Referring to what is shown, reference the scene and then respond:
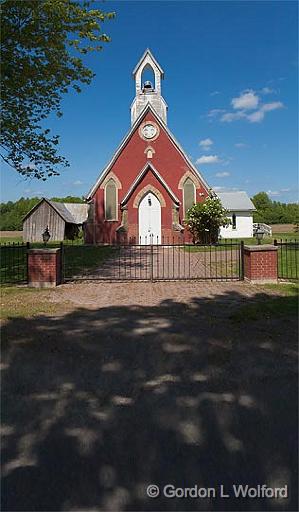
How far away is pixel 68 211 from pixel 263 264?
4223 centimetres

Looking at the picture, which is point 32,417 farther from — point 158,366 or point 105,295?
point 105,295

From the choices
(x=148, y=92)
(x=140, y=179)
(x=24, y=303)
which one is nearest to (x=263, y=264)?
(x=24, y=303)

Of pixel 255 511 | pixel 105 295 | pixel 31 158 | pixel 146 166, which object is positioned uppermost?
pixel 146 166

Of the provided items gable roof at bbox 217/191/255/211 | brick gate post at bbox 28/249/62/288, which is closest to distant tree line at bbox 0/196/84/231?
gable roof at bbox 217/191/255/211

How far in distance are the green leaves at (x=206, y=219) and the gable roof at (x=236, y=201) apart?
1492cm

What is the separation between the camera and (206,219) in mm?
24797

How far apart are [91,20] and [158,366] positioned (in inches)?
486

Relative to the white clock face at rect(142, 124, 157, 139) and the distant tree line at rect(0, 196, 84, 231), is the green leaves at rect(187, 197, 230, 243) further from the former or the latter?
the distant tree line at rect(0, 196, 84, 231)

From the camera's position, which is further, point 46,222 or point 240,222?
point 46,222

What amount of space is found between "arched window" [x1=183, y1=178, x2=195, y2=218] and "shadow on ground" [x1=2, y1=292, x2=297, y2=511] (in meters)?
21.3

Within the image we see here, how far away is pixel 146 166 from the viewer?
24.9 metres

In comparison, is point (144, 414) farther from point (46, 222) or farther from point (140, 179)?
point (46, 222)

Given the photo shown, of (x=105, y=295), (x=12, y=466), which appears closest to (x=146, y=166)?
(x=105, y=295)

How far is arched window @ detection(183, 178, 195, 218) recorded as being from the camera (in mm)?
26600
